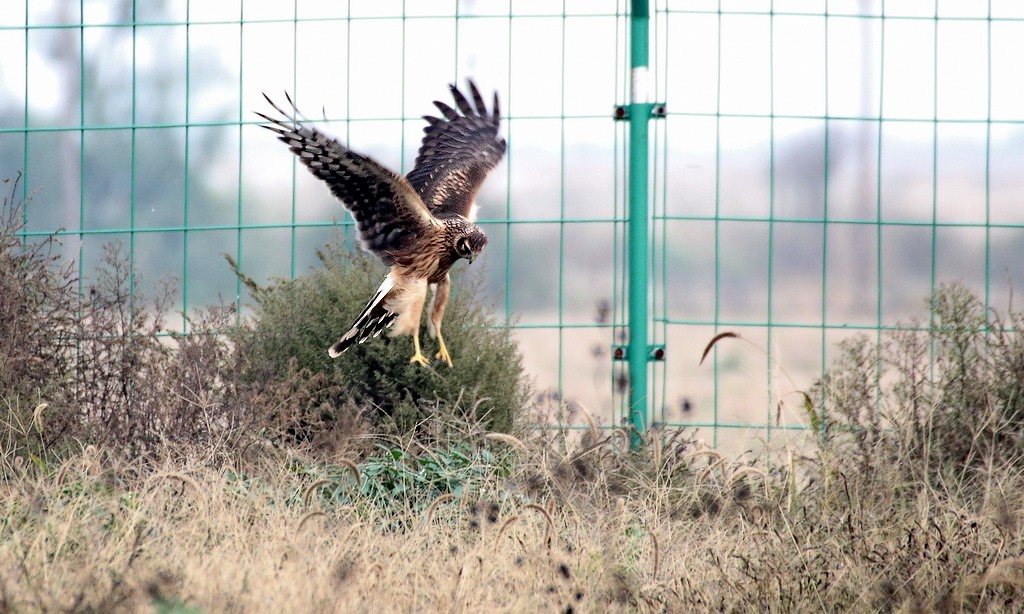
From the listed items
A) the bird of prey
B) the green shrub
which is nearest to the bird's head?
the bird of prey

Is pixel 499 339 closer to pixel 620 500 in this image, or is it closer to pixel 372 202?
pixel 372 202

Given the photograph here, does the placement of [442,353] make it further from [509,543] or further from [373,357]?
[509,543]

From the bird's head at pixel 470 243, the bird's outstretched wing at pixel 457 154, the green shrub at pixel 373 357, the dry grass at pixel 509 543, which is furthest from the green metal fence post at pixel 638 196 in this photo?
the bird's head at pixel 470 243

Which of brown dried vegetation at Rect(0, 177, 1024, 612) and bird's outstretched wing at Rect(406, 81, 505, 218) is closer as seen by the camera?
brown dried vegetation at Rect(0, 177, 1024, 612)

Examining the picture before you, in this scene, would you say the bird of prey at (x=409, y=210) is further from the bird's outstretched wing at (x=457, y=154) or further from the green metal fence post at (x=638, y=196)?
the green metal fence post at (x=638, y=196)

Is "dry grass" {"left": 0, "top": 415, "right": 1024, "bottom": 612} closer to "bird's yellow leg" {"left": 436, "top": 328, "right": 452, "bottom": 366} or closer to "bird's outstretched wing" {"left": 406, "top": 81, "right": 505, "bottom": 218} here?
"bird's yellow leg" {"left": 436, "top": 328, "right": 452, "bottom": 366}

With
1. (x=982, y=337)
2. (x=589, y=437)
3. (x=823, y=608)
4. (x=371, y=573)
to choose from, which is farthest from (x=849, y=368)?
(x=371, y=573)

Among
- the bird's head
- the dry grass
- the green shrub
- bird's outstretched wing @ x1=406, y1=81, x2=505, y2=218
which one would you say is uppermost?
bird's outstretched wing @ x1=406, y1=81, x2=505, y2=218

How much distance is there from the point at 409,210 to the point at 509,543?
1.50m

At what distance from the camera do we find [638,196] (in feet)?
20.5

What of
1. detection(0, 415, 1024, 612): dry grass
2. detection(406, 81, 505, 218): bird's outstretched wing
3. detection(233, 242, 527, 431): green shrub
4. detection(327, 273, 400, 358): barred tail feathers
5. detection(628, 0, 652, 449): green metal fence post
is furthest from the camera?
detection(628, 0, 652, 449): green metal fence post

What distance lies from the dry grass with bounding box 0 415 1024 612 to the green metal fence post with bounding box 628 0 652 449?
1370 millimetres

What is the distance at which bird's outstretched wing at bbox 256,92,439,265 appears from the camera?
4445mm

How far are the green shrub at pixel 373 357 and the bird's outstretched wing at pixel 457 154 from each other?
27.0 inches
